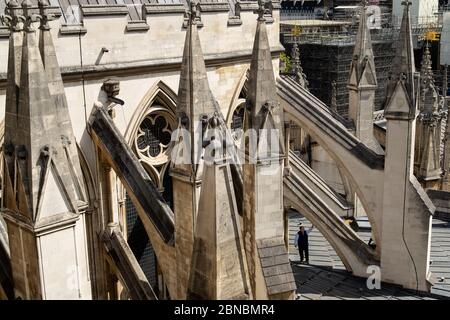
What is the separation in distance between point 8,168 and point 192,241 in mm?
2873

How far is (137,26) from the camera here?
1047cm

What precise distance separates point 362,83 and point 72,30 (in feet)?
30.5

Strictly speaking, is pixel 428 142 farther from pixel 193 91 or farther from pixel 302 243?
pixel 193 91

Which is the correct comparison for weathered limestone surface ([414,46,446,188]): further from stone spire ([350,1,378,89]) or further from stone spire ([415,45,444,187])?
stone spire ([350,1,378,89])

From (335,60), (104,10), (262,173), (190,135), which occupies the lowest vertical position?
(262,173)

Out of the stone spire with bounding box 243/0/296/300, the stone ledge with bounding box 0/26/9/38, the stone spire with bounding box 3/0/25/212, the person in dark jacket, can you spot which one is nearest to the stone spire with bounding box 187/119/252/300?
the stone spire with bounding box 243/0/296/300

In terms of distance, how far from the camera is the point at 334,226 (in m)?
12.2

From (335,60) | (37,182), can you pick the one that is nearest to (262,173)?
(37,182)

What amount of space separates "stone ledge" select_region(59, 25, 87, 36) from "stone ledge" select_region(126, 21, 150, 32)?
0.88 m
